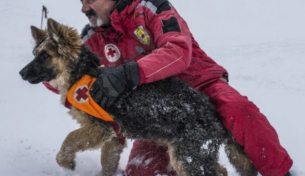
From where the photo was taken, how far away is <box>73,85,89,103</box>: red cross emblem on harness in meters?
3.69

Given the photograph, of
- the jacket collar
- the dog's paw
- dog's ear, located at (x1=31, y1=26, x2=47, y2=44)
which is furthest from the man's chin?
the dog's paw

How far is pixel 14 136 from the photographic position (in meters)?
4.90

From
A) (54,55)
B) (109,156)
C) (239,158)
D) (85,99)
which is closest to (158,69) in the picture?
(85,99)

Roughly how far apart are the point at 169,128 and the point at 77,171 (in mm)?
1309

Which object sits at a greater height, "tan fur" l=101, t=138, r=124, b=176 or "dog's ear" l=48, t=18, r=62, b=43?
"dog's ear" l=48, t=18, r=62, b=43

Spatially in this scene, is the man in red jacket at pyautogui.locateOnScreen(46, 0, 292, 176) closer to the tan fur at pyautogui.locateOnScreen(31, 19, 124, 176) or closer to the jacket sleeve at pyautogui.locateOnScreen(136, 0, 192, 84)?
the jacket sleeve at pyautogui.locateOnScreen(136, 0, 192, 84)

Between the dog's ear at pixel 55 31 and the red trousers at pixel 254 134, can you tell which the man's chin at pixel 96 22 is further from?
the red trousers at pixel 254 134

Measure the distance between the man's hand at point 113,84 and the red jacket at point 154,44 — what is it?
91 millimetres

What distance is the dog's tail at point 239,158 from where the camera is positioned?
154 inches

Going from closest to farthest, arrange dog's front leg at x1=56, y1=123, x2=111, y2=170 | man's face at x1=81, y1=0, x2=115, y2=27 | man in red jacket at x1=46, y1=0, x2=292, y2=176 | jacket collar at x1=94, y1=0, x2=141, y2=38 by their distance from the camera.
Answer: man in red jacket at x1=46, y1=0, x2=292, y2=176 < dog's front leg at x1=56, y1=123, x2=111, y2=170 < jacket collar at x1=94, y1=0, x2=141, y2=38 < man's face at x1=81, y1=0, x2=115, y2=27

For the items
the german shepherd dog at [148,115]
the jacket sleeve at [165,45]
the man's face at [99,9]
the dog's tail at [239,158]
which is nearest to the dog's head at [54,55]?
the german shepherd dog at [148,115]

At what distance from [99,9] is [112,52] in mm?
→ 568

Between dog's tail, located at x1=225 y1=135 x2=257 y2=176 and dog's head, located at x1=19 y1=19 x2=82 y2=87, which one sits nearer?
dog's head, located at x1=19 y1=19 x2=82 y2=87

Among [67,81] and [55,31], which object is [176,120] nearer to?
[67,81]
